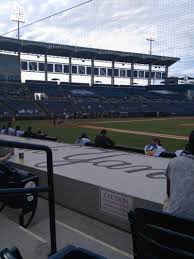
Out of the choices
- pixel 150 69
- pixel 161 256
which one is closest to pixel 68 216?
pixel 161 256

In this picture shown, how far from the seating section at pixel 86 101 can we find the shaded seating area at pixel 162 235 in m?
45.2

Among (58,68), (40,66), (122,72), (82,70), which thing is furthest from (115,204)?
(122,72)

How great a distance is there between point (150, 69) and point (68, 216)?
240 ft

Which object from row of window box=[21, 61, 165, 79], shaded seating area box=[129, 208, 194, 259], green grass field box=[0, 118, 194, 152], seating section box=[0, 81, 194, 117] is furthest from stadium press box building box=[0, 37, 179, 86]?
shaded seating area box=[129, 208, 194, 259]

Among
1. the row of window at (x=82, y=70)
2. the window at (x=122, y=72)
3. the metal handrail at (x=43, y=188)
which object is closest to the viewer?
the metal handrail at (x=43, y=188)

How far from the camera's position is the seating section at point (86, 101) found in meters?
50.9

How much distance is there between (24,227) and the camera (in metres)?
4.21

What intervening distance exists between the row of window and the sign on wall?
209 feet

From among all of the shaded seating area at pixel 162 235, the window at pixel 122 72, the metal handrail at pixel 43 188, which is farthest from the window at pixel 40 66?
the shaded seating area at pixel 162 235

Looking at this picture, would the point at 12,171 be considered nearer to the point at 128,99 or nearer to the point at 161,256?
the point at 161,256

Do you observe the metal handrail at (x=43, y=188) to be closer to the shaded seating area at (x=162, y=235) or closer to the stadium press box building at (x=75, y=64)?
the shaded seating area at (x=162, y=235)

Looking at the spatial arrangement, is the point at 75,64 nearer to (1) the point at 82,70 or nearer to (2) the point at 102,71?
(1) the point at 82,70

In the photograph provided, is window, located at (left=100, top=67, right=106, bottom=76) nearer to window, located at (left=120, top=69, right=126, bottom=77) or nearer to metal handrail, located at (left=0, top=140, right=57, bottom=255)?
window, located at (left=120, top=69, right=126, bottom=77)

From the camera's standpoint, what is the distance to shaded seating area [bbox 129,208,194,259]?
2.04 metres
